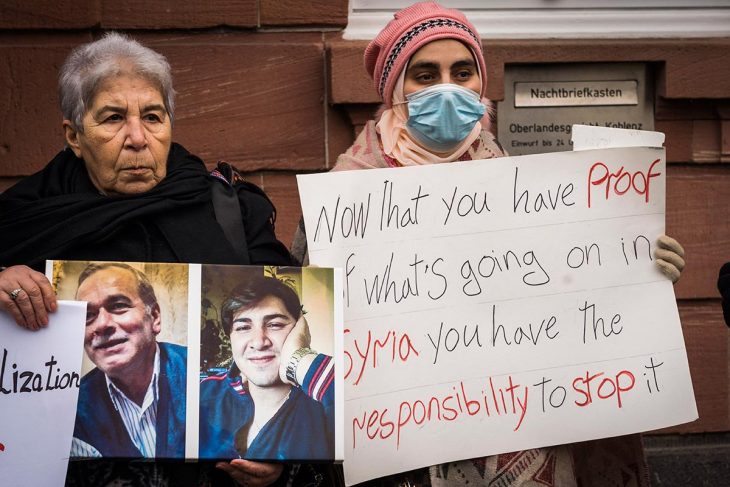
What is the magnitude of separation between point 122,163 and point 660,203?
1396 millimetres

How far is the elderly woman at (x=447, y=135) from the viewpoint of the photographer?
2.82 meters

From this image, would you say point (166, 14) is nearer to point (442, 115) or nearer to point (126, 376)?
point (442, 115)

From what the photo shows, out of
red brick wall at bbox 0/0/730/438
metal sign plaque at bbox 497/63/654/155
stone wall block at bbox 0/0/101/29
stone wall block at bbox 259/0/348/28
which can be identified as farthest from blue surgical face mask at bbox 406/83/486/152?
stone wall block at bbox 0/0/101/29

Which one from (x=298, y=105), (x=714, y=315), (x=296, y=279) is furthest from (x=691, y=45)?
(x=296, y=279)

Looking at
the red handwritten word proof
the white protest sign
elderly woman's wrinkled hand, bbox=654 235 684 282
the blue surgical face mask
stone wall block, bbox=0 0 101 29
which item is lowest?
the white protest sign

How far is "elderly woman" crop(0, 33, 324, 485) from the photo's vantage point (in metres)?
2.56

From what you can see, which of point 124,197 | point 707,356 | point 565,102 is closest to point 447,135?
point 124,197

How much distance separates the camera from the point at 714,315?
4.79 m

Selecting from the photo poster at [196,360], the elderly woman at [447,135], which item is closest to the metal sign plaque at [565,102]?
the elderly woman at [447,135]

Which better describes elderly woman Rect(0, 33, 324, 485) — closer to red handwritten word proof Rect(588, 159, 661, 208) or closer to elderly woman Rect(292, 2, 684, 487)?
elderly woman Rect(292, 2, 684, 487)

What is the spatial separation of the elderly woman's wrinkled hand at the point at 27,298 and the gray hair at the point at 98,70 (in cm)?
50

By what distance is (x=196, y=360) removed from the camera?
2.45 meters

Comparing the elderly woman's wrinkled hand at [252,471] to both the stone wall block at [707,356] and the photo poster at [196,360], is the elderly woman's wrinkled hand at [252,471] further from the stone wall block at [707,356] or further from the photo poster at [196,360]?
the stone wall block at [707,356]

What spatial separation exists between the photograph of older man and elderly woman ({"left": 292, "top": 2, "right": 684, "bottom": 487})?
61 centimetres
